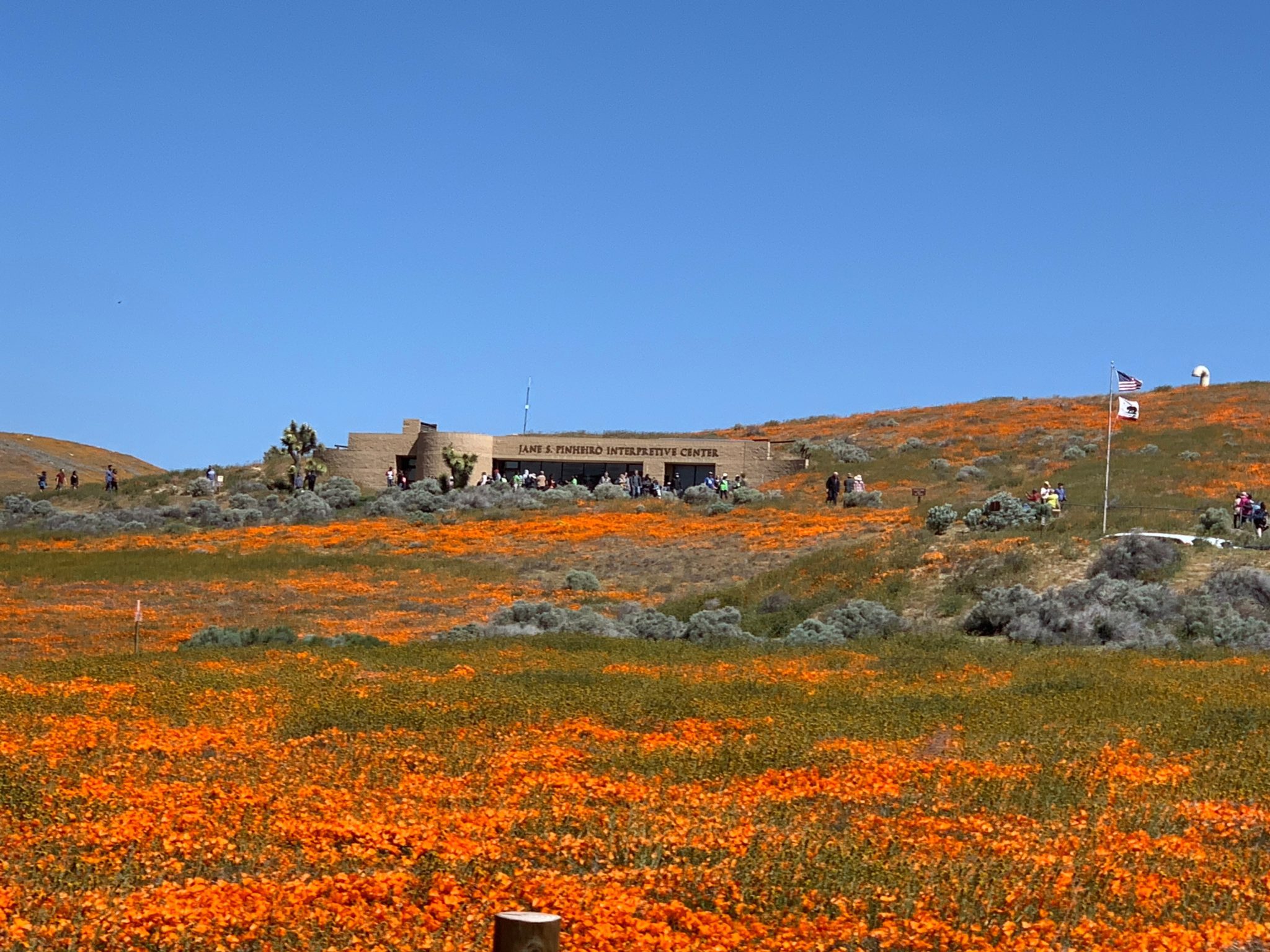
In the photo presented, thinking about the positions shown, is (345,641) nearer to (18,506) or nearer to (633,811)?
(633,811)

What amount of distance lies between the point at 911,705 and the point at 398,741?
7.41m

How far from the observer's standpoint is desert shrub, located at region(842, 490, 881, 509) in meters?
57.6

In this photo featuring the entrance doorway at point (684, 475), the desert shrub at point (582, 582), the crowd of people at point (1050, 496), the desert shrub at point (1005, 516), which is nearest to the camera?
the desert shrub at point (1005, 516)

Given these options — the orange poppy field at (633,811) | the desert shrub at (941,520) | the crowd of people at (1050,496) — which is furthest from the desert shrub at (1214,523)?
the orange poppy field at (633,811)

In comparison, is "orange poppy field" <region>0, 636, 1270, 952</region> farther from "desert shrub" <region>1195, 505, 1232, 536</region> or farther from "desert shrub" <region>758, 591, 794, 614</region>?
"desert shrub" <region>1195, 505, 1232, 536</region>

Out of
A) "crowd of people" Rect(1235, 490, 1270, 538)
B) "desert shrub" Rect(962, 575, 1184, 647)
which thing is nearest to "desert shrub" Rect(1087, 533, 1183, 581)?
"desert shrub" Rect(962, 575, 1184, 647)

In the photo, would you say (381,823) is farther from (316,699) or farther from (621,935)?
(316,699)

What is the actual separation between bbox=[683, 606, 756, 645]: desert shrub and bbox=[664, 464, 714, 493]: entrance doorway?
121 feet

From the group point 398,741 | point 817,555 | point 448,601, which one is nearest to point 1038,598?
point 817,555

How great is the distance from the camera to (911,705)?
20297 mm

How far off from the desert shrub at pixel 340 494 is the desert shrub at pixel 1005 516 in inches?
1279

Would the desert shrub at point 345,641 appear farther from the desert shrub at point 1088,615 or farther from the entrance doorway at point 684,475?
the entrance doorway at point 684,475

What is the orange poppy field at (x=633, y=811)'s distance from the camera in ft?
30.3

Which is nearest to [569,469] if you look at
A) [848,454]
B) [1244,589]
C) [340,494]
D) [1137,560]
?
[340,494]
